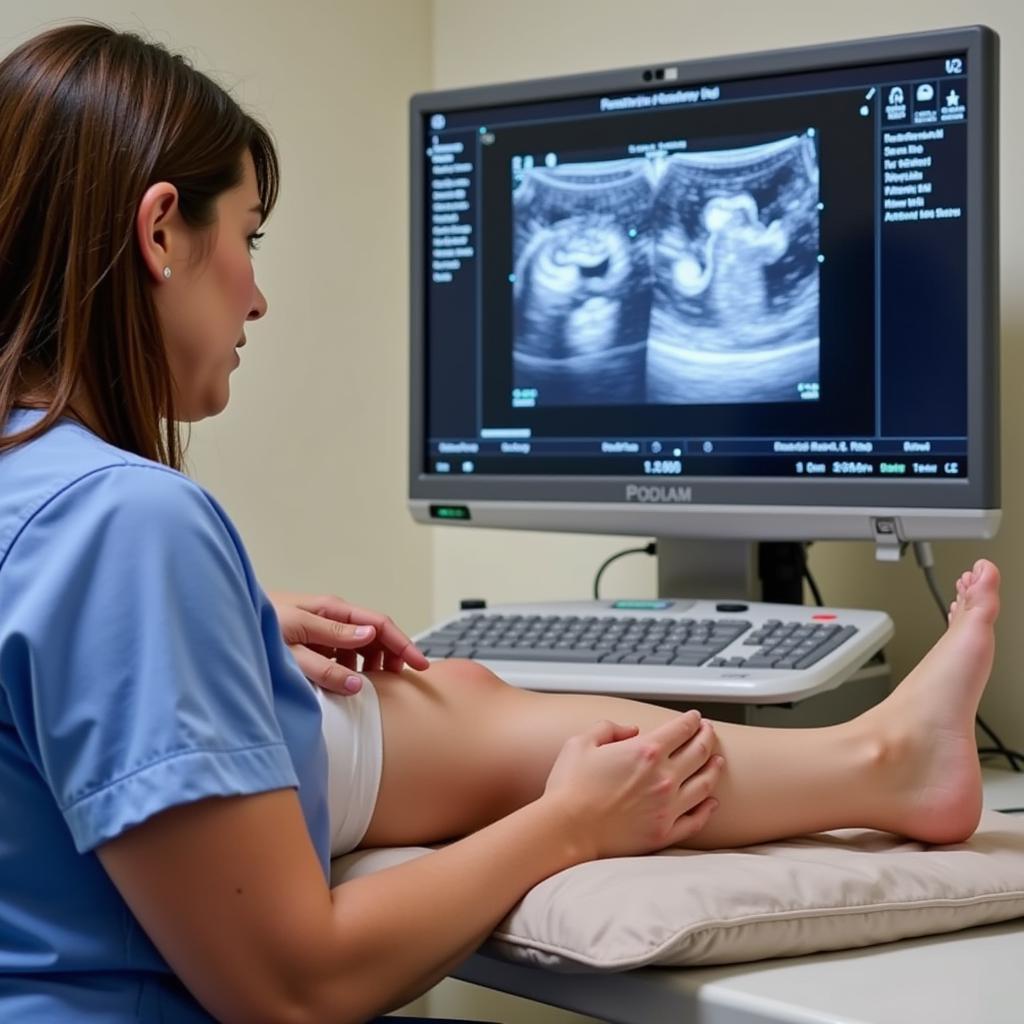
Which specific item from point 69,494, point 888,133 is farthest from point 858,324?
point 69,494

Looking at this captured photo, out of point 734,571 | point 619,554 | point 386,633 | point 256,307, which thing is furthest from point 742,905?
point 619,554

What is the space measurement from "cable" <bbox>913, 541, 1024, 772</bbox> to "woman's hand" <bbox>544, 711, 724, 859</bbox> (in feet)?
1.79

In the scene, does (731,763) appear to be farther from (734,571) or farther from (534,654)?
(734,571)

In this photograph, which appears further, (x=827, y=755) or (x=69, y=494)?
(x=827, y=755)

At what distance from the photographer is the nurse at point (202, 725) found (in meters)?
0.70

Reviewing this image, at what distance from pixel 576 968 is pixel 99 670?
0.29 meters

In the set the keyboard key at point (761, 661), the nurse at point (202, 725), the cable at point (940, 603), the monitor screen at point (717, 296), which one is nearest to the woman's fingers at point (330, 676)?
the nurse at point (202, 725)

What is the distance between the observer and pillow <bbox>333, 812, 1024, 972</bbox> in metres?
0.76

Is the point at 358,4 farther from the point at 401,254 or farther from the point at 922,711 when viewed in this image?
the point at 922,711

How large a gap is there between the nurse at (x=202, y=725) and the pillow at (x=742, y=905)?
1.6 inches

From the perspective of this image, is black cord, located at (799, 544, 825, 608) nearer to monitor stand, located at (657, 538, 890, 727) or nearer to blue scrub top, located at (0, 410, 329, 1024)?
monitor stand, located at (657, 538, 890, 727)

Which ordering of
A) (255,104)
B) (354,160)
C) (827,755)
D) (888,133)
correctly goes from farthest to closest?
1. (354,160)
2. (255,104)
3. (888,133)
4. (827,755)

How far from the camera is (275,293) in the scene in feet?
6.02

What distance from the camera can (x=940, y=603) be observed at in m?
1.51
